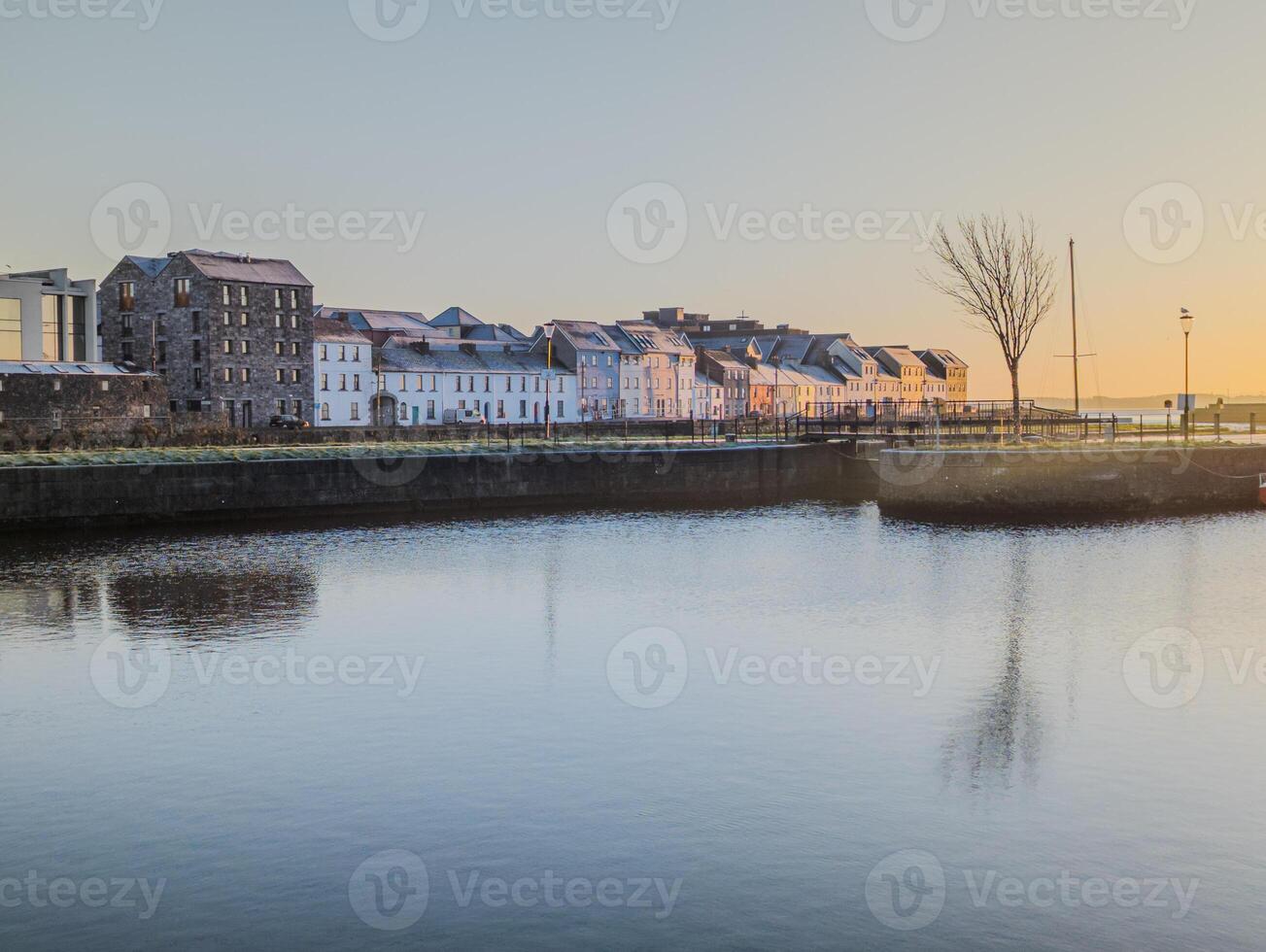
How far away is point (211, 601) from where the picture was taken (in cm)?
2595

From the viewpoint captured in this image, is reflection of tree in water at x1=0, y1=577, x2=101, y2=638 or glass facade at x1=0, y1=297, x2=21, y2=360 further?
glass facade at x1=0, y1=297, x2=21, y2=360

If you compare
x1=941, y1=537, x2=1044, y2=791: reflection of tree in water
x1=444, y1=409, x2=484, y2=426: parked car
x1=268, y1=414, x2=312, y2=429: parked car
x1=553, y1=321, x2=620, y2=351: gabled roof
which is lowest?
x1=941, y1=537, x2=1044, y2=791: reflection of tree in water

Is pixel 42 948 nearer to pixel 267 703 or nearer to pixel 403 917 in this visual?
pixel 403 917

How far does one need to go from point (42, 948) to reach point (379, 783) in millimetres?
4405

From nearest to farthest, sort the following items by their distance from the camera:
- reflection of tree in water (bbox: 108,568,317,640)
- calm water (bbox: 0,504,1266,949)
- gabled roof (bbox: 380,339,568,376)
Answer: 1. calm water (bbox: 0,504,1266,949)
2. reflection of tree in water (bbox: 108,568,317,640)
3. gabled roof (bbox: 380,339,568,376)

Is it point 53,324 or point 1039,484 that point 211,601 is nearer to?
point 1039,484

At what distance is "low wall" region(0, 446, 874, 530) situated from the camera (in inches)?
1513

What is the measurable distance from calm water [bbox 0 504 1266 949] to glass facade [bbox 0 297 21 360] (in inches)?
2141

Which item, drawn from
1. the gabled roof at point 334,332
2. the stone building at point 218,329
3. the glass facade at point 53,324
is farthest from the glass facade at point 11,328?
the gabled roof at point 334,332

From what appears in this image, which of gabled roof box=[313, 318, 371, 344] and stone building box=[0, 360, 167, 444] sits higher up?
gabled roof box=[313, 318, 371, 344]

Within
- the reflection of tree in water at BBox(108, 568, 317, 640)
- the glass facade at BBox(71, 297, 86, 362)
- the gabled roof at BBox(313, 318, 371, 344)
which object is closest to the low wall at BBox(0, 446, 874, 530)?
the reflection of tree in water at BBox(108, 568, 317, 640)

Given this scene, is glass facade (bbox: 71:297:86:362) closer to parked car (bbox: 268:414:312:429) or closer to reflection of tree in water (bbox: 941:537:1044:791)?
parked car (bbox: 268:414:312:429)

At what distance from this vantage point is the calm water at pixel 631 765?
412 inches

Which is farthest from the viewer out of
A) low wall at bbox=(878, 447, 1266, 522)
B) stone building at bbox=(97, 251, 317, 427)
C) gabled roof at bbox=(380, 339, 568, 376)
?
gabled roof at bbox=(380, 339, 568, 376)
